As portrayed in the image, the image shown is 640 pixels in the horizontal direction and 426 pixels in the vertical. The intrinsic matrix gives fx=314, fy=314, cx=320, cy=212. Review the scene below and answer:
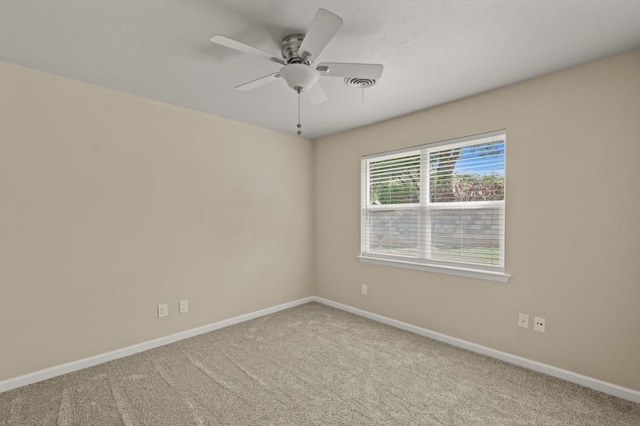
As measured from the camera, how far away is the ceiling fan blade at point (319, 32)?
1.46 metres

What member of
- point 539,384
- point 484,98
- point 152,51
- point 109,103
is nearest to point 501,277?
point 539,384

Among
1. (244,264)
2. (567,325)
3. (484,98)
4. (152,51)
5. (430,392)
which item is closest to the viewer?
(152,51)

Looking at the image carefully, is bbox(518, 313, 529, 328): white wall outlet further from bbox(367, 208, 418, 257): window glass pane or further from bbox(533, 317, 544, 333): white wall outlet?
bbox(367, 208, 418, 257): window glass pane

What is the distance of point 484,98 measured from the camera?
2.85 m

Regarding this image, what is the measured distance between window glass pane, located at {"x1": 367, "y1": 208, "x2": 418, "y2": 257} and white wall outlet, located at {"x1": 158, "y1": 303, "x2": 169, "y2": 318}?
2343mm

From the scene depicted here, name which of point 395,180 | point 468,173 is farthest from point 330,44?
point 395,180

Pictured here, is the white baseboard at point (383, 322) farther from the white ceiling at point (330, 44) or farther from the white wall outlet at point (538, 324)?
the white ceiling at point (330, 44)

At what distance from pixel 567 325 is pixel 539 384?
50 cm

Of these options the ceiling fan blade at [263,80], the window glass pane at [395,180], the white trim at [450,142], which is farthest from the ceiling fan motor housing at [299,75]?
the window glass pane at [395,180]

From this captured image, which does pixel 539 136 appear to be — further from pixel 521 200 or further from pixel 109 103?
pixel 109 103

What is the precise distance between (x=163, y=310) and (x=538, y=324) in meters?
3.35

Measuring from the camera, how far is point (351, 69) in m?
1.89

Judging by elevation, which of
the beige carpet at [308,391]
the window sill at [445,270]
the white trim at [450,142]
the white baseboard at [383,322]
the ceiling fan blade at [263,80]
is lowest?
the beige carpet at [308,391]

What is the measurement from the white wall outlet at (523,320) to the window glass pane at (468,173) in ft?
3.32
